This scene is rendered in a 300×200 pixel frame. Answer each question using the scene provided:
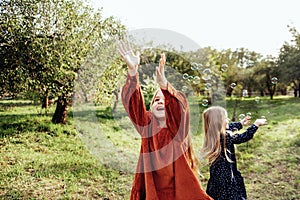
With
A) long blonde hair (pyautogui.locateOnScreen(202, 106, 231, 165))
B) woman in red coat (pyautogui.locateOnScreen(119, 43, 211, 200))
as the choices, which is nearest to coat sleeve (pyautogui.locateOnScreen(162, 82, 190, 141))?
woman in red coat (pyautogui.locateOnScreen(119, 43, 211, 200))

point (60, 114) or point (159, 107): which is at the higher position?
point (159, 107)

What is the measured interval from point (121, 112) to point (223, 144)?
623cm

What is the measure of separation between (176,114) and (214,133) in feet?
2.93

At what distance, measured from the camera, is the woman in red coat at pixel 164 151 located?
283cm

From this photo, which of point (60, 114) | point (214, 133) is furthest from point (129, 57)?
point (60, 114)

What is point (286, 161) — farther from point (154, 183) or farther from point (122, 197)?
point (154, 183)

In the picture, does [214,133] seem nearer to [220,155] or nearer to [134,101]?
[220,155]

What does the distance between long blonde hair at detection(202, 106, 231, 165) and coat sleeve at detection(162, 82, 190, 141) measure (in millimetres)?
711

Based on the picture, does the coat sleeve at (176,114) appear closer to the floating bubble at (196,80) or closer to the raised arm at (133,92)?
the raised arm at (133,92)

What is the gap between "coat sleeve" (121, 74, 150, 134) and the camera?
2807 mm

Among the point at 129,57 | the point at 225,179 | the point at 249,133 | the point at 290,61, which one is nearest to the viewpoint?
the point at 129,57

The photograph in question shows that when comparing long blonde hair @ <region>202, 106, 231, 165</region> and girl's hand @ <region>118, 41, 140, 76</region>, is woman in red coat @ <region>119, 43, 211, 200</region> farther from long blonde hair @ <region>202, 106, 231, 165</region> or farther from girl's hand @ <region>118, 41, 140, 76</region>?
long blonde hair @ <region>202, 106, 231, 165</region>

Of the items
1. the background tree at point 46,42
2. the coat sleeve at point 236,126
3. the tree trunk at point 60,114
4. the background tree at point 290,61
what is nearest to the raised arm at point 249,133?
the coat sleeve at point 236,126

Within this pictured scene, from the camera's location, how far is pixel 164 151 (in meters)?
2.92
